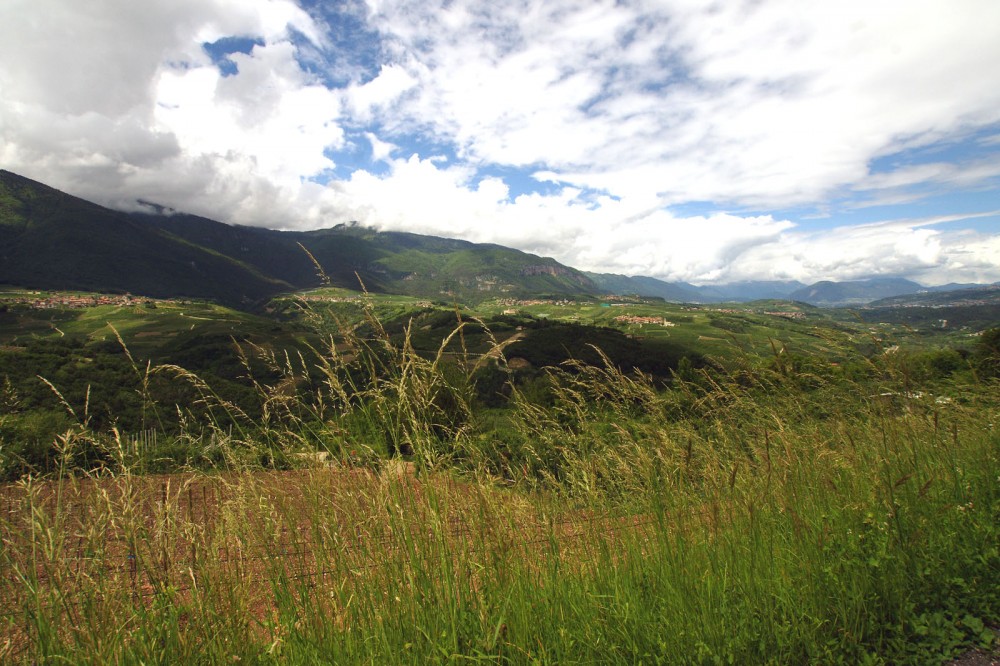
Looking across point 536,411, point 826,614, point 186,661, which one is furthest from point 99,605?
point 826,614

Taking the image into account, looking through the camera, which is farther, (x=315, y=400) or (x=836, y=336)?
(x=836, y=336)

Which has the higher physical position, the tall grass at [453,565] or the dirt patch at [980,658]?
the tall grass at [453,565]

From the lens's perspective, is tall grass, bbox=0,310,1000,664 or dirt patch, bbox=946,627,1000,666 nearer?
tall grass, bbox=0,310,1000,664

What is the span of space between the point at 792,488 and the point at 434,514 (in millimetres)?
2857

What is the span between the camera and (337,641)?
230cm

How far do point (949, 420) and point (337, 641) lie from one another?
20.6 feet

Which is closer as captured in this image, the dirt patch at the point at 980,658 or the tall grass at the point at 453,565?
the tall grass at the point at 453,565

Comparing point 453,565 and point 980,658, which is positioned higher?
point 453,565

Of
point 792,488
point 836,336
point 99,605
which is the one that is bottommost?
point 99,605

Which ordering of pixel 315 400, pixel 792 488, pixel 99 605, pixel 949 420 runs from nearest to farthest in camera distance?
pixel 99 605 < pixel 315 400 < pixel 792 488 < pixel 949 420

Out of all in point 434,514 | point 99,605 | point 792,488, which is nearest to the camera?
point 99,605

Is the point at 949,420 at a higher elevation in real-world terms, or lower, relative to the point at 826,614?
higher

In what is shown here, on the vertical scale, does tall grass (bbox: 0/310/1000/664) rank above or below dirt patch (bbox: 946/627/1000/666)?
above

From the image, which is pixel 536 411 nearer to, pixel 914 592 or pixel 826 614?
pixel 826 614
